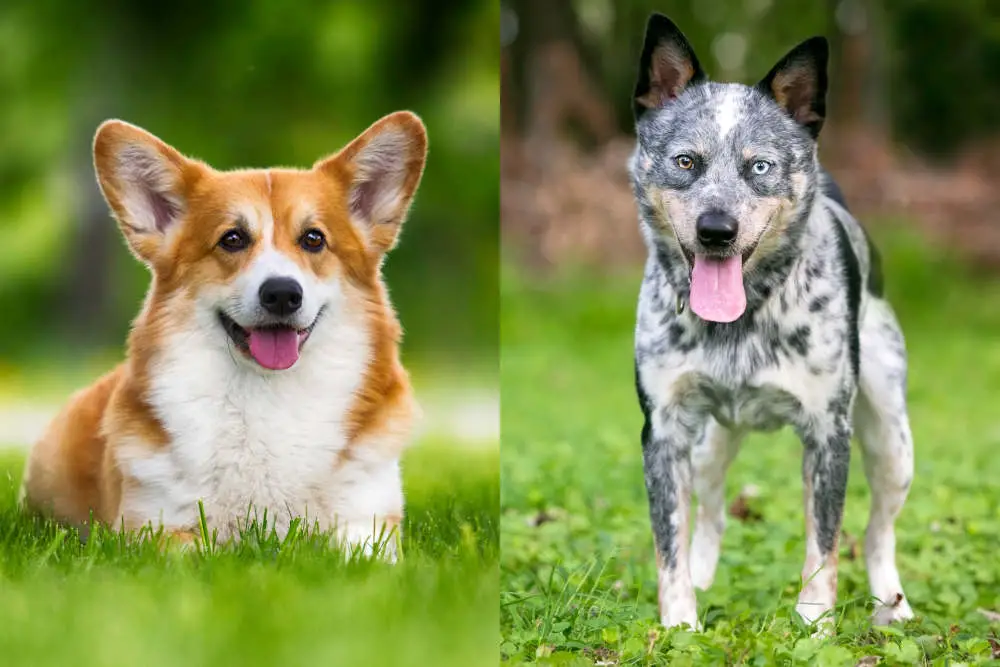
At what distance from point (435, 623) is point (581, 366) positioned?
A: 6842mm

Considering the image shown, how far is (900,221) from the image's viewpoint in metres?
12.8

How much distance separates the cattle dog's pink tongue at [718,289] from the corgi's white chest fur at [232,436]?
1.03 metres

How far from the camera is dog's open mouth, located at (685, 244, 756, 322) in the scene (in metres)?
3.71

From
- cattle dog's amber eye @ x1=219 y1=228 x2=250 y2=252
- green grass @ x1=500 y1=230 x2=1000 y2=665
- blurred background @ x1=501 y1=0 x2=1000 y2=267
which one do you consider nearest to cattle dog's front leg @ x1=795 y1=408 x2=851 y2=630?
green grass @ x1=500 y1=230 x2=1000 y2=665

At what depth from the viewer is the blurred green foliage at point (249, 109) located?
13.1 ft

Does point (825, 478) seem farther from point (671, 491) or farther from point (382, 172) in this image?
point (382, 172)

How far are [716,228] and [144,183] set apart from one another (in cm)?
168

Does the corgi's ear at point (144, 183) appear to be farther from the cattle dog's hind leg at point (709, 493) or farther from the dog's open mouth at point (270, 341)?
the cattle dog's hind leg at point (709, 493)

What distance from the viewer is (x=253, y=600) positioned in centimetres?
316

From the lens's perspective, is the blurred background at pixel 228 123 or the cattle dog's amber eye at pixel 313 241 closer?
the cattle dog's amber eye at pixel 313 241

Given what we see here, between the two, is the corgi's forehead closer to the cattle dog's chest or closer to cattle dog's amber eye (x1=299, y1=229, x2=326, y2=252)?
cattle dog's amber eye (x1=299, y1=229, x2=326, y2=252)

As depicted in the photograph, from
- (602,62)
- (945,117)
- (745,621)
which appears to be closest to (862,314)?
(745,621)

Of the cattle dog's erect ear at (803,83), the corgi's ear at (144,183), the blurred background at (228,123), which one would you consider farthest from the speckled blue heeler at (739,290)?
the corgi's ear at (144,183)

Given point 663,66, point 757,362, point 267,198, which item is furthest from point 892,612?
point 267,198
